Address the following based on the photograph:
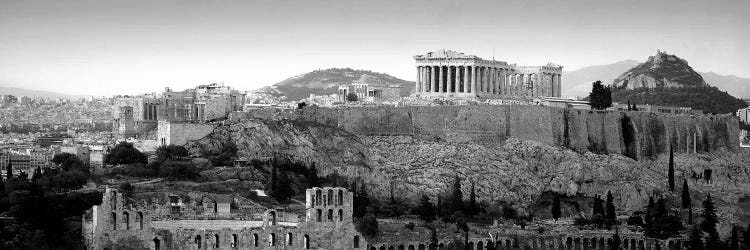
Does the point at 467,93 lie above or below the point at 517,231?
above

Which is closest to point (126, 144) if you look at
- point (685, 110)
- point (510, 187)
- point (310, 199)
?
point (510, 187)

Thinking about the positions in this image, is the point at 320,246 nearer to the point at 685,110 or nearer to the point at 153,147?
the point at 153,147

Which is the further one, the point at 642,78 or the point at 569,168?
the point at 642,78

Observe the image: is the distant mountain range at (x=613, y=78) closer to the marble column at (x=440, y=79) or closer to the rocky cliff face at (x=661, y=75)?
the rocky cliff face at (x=661, y=75)

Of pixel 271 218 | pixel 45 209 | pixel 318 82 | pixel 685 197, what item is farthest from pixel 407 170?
pixel 318 82

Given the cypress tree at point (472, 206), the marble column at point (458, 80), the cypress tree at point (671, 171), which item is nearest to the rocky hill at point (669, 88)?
the cypress tree at point (671, 171)
